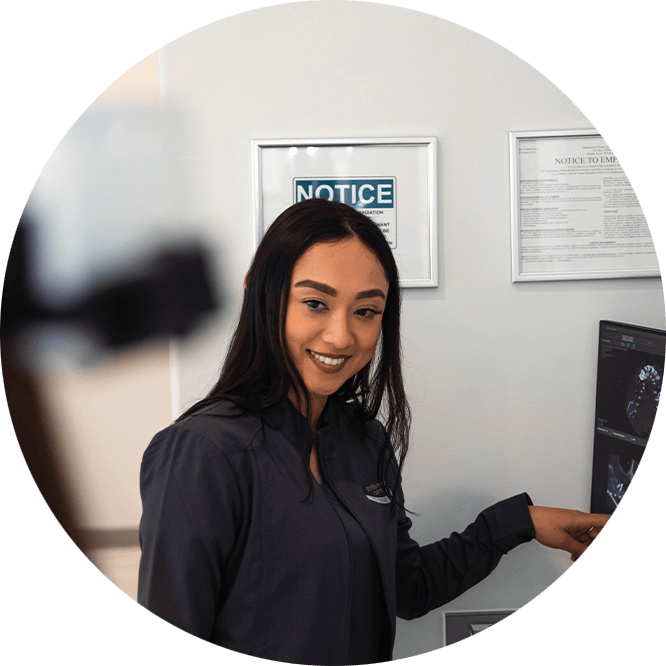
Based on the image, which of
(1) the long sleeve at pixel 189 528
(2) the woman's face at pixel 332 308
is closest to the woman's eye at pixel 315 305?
(2) the woman's face at pixel 332 308

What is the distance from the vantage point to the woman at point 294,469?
1120 mm

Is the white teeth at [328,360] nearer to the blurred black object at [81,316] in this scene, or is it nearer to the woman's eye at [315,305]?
the woman's eye at [315,305]

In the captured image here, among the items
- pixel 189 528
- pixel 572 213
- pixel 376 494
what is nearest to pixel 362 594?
pixel 376 494

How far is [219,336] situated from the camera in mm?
1223

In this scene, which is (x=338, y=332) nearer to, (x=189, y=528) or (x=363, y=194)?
(x=363, y=194)

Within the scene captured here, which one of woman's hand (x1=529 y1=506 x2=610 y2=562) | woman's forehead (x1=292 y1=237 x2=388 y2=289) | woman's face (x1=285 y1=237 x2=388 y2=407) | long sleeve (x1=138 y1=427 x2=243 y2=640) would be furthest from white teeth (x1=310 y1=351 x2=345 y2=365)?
woman's hand (x1=529 y1=506 x2=610 y2=562)

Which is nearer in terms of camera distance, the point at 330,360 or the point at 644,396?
the point at 330,360

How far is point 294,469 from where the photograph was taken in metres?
1.16

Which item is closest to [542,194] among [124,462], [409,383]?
[409,383]

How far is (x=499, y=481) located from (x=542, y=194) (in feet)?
1.89

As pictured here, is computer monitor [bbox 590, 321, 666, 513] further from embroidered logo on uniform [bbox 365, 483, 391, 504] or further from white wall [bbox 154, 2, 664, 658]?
embroidered logo on uniform [bbox 365, 483, 391, 504]

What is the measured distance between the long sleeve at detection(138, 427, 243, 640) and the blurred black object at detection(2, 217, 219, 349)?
0.70 ft

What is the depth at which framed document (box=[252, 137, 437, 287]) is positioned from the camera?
122 centimetres

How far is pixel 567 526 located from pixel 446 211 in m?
0.68
